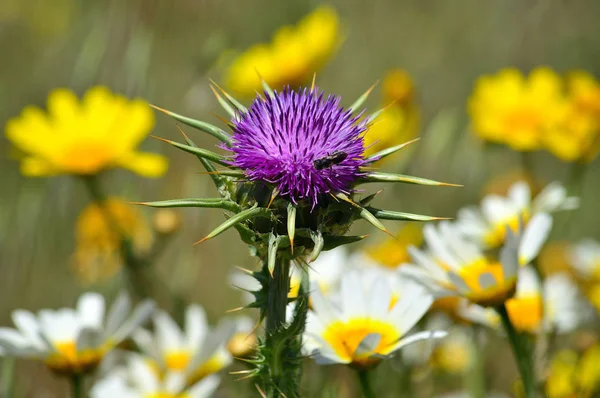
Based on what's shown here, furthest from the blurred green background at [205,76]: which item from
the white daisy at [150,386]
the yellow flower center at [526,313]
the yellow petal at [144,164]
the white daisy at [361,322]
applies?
the white daisy at [361,322]

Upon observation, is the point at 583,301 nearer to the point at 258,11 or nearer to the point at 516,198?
the point at 516,198

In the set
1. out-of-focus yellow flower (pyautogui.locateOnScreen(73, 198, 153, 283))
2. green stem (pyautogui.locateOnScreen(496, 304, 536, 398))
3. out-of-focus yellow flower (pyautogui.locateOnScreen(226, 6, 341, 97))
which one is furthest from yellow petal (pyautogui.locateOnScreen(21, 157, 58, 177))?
green stem (pyautogui.locateOnScreen(496, 304, 536, 398))

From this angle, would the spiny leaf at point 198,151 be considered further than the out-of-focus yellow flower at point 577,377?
No

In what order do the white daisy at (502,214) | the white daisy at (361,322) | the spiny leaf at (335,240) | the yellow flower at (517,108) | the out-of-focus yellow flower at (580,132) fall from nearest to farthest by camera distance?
the spiny leaf at (335,240), the white daisy at (361,322), the white daisy at (502,214), the out-of-focus yellow flower at (580,132), the yellow flower at (517,108)

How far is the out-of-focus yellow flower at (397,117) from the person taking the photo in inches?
154

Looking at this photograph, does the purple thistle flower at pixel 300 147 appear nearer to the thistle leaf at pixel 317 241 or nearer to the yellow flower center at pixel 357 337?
the thistle leaf at pixel 317 241

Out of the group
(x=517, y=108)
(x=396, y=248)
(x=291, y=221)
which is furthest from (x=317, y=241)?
(x=517, y=108)

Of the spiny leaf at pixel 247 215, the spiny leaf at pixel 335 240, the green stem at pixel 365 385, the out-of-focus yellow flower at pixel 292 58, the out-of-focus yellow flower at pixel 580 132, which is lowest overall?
the green stem at pixel 365 385

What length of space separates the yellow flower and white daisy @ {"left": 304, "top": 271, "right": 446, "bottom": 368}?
1.72m

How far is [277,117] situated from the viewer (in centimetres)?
163

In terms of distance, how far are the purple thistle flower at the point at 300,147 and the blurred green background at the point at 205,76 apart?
5.70ft

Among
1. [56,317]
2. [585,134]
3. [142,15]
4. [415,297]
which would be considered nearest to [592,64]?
[585,134]

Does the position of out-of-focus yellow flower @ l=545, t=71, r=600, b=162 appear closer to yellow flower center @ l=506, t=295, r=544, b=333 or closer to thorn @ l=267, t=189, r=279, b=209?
yellow flower center @ l=506, t=295, r=544, b=333

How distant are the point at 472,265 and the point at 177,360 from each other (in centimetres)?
109
